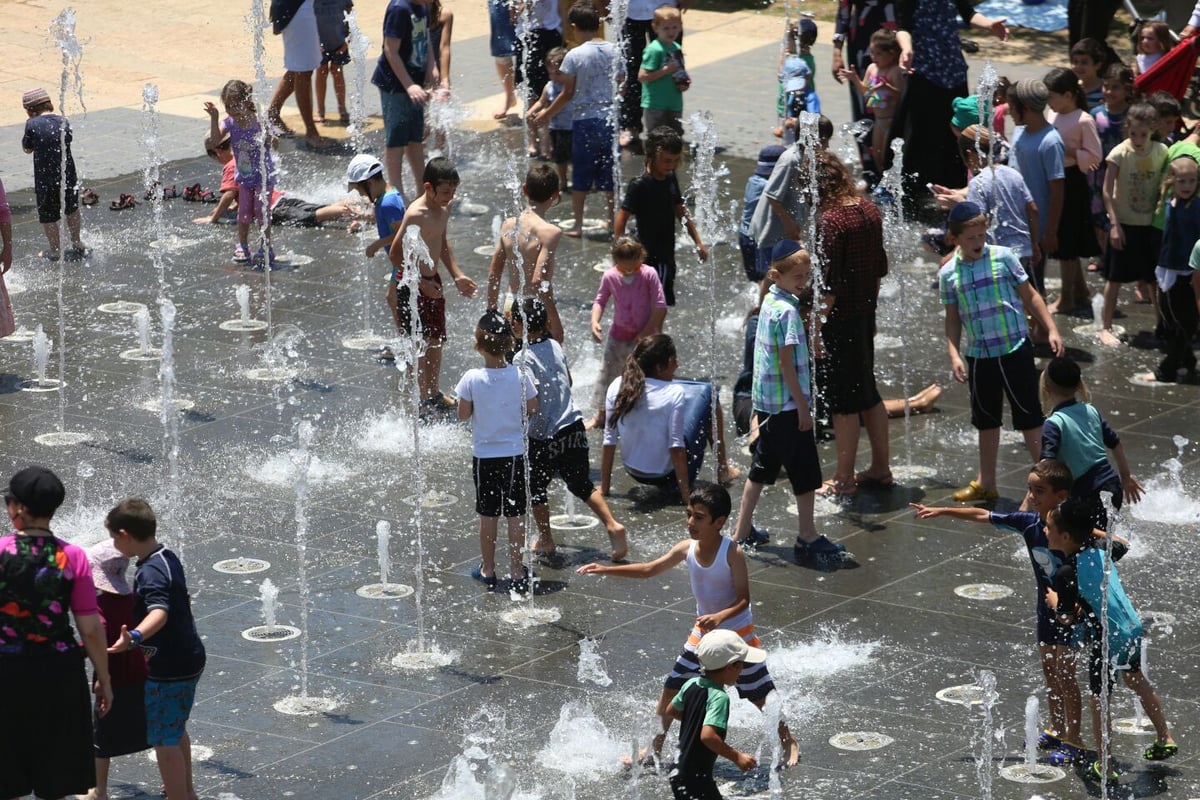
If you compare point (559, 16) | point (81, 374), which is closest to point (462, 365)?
point (81, 374)

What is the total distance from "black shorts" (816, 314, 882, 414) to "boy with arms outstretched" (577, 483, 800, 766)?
9.70 feet

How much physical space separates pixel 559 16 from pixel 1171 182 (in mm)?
7006

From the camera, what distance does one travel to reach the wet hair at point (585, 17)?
15688mm

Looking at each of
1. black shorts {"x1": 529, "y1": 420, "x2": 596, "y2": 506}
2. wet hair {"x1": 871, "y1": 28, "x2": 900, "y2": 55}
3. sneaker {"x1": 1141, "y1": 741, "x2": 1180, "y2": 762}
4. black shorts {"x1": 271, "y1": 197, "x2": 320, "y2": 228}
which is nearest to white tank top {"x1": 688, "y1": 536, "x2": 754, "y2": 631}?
sneaker {"x1": 1141, "y1": 741, "x2": 1180, "y2": 762}

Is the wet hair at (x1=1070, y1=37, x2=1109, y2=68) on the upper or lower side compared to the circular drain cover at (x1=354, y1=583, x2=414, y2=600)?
upper

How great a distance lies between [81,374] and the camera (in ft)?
41.4

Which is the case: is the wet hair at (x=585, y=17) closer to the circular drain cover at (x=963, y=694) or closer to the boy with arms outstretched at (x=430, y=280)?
the boy with arms outstretched at (x=430, y=280)

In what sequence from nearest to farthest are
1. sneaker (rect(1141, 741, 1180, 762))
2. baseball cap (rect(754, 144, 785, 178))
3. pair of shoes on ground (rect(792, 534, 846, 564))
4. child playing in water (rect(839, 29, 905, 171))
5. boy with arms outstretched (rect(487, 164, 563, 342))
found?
1. sneaker (rect(1141, 741, 1180, 762))
2. pair of shoes on ground (rect(792, 534, 846, 564))
3. boy with arms outstretched (rect(487, 164, 563, 342))
4. baseball cap (rect(754, 144, 785, 178))
5. child playing in water (rect(839, 29, 905, 171))

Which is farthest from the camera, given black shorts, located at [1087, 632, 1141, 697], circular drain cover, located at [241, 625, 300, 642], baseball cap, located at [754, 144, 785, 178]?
baseball cap, located at [754, 144, 785, 178]

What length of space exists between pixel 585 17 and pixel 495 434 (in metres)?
6.87

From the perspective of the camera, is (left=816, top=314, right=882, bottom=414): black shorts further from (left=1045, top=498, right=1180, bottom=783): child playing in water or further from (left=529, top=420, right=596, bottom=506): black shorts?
(left=1045, top=498, right=1180, bottom=783): child playing in water

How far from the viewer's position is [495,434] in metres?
9.56

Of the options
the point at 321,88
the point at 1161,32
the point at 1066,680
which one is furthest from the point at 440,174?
the point at 321,88

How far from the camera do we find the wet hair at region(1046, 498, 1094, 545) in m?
7.56
